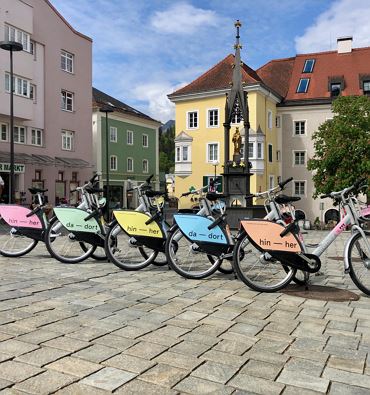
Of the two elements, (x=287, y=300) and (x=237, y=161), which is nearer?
(x=287, y=300)

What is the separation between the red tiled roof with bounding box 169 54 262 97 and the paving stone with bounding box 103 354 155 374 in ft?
140

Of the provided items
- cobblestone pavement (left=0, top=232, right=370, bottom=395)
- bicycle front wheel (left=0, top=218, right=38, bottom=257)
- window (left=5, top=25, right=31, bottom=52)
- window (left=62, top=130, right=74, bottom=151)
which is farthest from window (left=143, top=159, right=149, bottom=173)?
cobblestone pavement (left=0, top=232, right=370, bottom=395)

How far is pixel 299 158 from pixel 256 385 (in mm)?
47078

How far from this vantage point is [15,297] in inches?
205

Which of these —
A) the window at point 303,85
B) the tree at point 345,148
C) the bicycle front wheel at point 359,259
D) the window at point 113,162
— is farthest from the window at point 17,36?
the bicycle front wheel at point 359,259

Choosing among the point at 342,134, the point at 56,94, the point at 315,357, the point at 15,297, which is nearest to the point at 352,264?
the point at 315,357

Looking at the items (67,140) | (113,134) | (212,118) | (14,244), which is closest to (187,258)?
(14,244)

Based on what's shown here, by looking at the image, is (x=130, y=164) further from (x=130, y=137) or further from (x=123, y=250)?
(x=123, y=250)

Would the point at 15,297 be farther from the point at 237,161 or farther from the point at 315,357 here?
the point at 237,161

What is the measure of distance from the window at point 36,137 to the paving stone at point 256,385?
31809 mm

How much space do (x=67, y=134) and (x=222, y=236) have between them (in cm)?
3175

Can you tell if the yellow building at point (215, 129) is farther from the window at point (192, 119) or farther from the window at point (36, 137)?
the window at point (36, 137)

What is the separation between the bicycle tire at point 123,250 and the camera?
717 centimetres

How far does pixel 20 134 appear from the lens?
3159 cm
